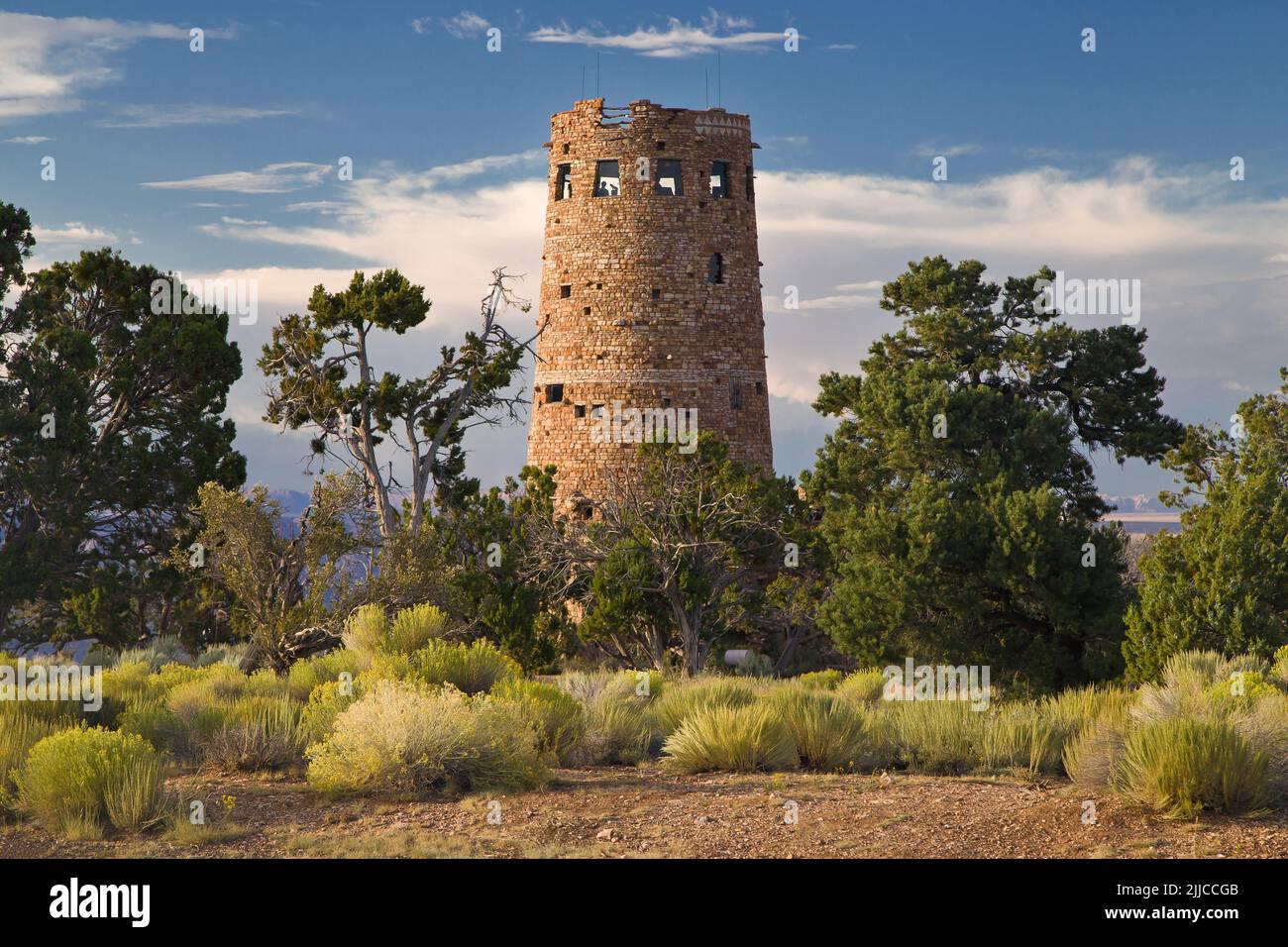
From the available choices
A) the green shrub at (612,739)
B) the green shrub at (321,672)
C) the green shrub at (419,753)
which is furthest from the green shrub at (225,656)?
the green shrub at (419,753)

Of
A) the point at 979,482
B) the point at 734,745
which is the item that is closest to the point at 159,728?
the point at 734,745

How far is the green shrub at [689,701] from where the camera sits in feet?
53.5

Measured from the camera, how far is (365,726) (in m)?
13.4

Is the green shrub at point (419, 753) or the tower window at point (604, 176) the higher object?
the tower window at point (604, 176)

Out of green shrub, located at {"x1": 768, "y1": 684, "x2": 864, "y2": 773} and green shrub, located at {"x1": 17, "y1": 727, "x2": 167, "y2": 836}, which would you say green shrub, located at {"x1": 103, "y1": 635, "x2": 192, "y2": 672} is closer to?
green shrub, located at {"x1": 17, "y1": 727, "x2": 167, "y2": 836}

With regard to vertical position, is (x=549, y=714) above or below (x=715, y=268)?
below

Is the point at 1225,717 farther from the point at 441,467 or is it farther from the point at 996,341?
the point at 996,341

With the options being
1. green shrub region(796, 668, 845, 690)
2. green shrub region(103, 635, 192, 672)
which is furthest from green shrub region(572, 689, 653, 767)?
green shrub region(103, 635, 192, 672)

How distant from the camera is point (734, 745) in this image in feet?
45.9

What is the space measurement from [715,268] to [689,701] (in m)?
24.5

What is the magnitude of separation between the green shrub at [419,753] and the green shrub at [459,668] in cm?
283

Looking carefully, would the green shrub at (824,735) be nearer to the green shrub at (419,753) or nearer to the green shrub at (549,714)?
the green shrub at (549,714)

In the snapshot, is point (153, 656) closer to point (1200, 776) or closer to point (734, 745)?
point (734, 745)
